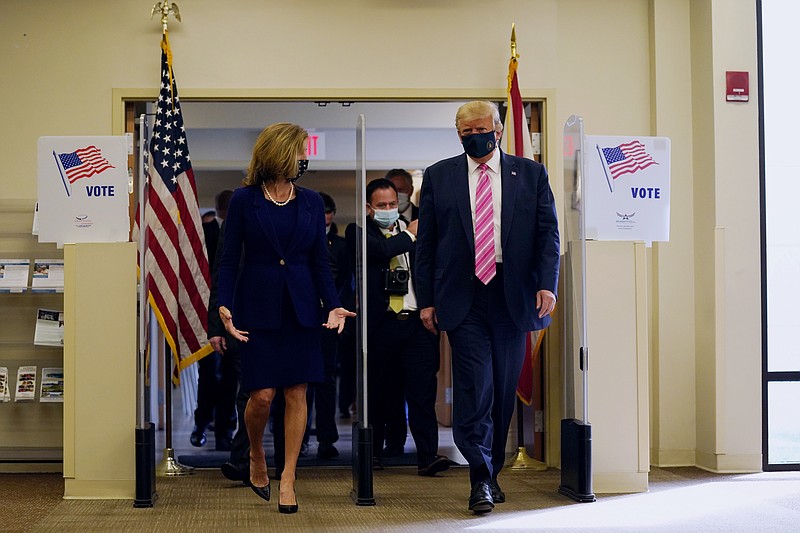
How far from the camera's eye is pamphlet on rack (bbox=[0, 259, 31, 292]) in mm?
5570

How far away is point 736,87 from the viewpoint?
5621mm

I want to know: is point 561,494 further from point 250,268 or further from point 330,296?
point 250,268

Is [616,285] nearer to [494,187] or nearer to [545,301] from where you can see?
[545,301]

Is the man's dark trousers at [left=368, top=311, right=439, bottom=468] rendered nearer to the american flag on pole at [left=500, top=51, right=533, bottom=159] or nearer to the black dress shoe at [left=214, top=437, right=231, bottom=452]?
the american flag on pole at [left=500, top=51, right=533, bottom=159]

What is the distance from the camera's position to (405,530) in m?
3.86

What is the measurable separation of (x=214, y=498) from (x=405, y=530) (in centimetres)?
120

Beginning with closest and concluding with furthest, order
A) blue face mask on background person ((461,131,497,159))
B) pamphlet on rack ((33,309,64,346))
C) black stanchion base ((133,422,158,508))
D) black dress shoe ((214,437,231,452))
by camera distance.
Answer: blue face mask on background person ((461,131,497,159)), black stanchion base ((133,422,158,508)), pamphlet on rack ((33,309,64,346)), black dress shoe ((214,437,231,452))

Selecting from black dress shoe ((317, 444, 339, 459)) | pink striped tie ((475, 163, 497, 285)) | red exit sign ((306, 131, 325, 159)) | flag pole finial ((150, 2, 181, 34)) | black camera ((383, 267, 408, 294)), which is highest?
flag pole finial ((150, 2, 181, 34))

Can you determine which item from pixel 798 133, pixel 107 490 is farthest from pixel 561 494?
pixel 798 133

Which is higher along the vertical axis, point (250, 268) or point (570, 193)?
point (570, 193)

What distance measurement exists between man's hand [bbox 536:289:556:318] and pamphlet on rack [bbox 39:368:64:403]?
276cm

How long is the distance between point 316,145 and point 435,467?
5097 mm

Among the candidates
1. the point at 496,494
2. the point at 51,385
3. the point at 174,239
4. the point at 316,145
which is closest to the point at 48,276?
the point at 51,385

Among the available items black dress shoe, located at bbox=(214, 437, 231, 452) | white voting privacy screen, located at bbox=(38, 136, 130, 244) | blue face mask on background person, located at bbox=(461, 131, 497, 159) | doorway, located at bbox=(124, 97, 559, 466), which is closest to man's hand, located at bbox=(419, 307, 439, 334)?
blue face mask on background person, located at bbox=(461, 131, 497, 159)
